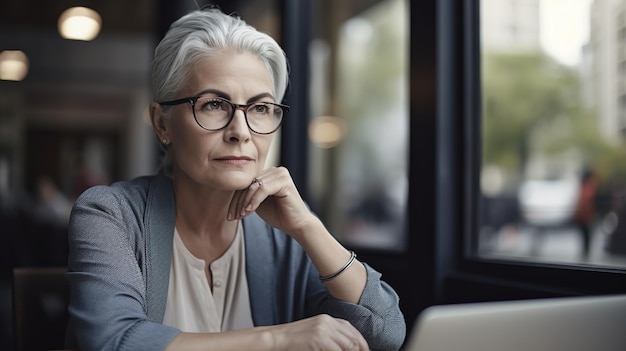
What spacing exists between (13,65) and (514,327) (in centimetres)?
960

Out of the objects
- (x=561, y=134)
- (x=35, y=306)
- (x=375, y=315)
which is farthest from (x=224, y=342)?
(x=561, y=134)

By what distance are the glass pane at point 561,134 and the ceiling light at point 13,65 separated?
6457mm

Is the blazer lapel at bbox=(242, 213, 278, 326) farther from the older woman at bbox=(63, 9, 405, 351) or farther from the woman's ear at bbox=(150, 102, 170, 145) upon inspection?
the woman's ear at bbox=(150, 102, 170, 145)

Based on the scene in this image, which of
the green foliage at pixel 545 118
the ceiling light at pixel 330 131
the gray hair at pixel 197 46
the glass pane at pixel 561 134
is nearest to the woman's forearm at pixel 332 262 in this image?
the gray hair at pixel 197 46

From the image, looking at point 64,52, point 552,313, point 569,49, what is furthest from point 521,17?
point 64,52

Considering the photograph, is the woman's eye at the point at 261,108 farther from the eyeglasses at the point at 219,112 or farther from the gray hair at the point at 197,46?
the gray hair at the point at 197,46

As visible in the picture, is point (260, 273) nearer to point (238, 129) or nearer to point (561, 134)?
point (238, 129)

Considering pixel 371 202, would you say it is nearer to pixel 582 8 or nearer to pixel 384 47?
pixel 384 47

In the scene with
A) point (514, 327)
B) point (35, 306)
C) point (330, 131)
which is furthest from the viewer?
point (330, 131)

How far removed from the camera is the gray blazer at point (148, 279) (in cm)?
114

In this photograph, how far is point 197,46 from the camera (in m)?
1.40

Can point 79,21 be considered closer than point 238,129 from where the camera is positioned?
No

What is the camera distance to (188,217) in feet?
4.98

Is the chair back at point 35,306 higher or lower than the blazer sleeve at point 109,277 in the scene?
lower
